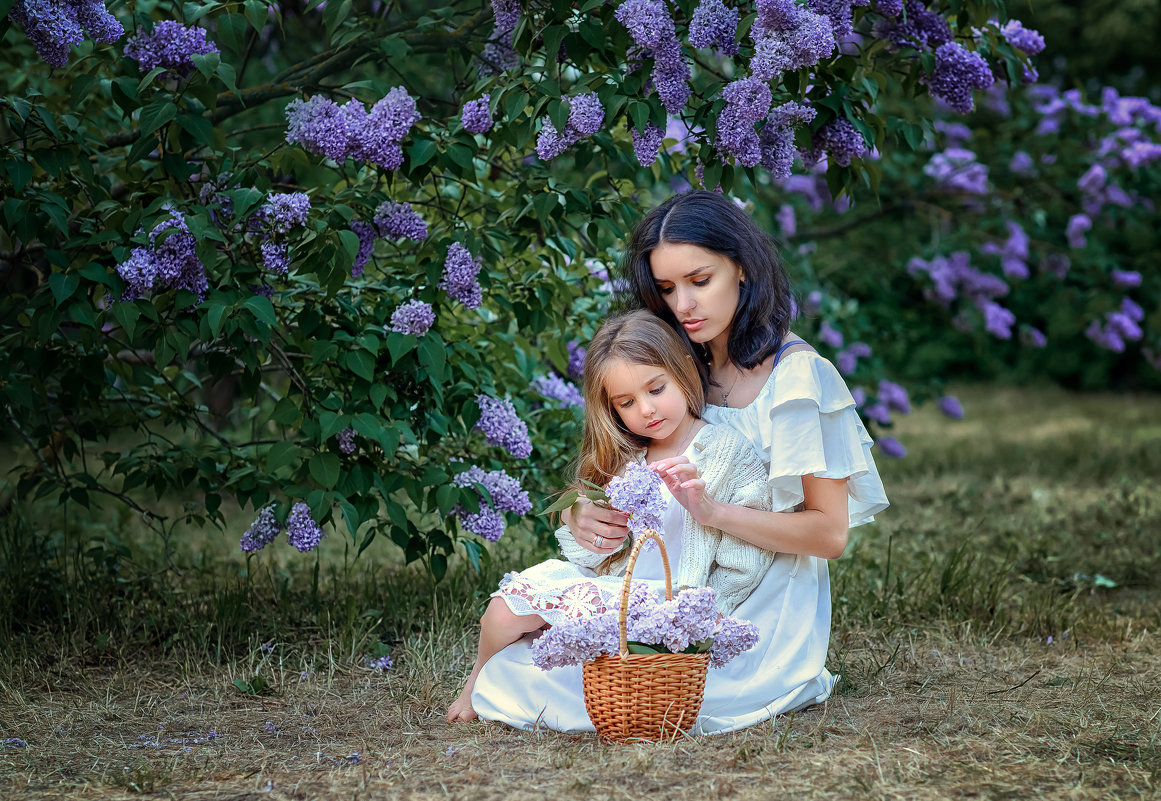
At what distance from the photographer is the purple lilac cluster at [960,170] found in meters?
6.23

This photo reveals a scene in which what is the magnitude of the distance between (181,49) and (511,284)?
1.11 metres

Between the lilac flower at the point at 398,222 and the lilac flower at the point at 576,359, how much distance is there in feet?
2.84

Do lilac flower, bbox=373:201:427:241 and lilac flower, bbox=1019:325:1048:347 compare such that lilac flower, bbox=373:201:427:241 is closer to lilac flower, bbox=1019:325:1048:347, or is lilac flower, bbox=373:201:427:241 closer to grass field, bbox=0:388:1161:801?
grass field, bbox=0:388:1161:801

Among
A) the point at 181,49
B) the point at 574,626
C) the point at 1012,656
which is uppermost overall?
the point at 181,49

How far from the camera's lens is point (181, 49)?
270 cm

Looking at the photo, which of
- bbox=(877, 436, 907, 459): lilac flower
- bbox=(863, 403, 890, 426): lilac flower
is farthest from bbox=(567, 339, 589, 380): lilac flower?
bbox=(877, 436, 907, 459): lilac flower

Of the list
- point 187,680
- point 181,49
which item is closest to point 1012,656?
point 187,680

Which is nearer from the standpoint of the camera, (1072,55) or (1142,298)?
(1142,298)

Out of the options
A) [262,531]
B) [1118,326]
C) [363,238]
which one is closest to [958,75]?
[363,238]

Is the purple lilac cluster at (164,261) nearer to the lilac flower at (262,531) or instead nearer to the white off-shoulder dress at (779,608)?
the lilac flower at (262,531)

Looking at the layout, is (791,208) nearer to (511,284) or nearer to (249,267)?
(511,284)

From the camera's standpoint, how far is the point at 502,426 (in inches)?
125

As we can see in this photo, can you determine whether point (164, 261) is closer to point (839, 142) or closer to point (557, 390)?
point (557, 390)

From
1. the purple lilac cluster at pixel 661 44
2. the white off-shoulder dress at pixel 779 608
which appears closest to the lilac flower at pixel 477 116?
the purple lilac cluster at pixel 661 44
